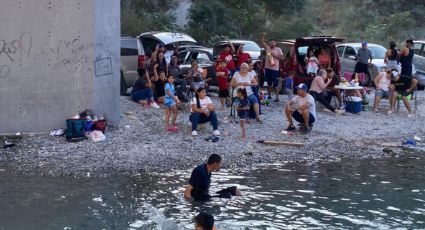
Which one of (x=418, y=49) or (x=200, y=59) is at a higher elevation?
(x=418, y=49)

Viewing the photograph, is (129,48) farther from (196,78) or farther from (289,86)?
(289,86)

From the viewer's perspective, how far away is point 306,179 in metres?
12.9

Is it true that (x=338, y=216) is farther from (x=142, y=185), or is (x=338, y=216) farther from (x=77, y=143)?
(x=77, y=143)

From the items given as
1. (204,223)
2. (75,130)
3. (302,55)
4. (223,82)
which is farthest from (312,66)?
(204,223)

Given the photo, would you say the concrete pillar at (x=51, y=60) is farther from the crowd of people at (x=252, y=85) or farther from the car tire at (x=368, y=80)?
the car tire at (x=368, y=80)

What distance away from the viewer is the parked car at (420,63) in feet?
82.6

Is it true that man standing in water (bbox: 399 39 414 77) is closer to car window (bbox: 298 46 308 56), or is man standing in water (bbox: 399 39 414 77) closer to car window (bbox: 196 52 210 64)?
car window (bbox: 298 46 308 56)

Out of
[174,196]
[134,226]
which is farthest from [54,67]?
[134,226]

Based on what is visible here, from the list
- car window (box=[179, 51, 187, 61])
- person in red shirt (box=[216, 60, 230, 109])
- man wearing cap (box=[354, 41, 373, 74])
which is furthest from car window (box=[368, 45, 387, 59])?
person in red shirt (box=[216, 60, 230, 109])

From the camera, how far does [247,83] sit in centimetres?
1745

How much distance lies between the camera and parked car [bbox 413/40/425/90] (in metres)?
25.2

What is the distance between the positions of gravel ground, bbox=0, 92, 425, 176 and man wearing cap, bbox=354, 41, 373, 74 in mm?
5312

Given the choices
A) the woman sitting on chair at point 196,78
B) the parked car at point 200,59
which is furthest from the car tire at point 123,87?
the woman sitting on chair at point 196,78

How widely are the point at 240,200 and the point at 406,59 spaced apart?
11.6m
